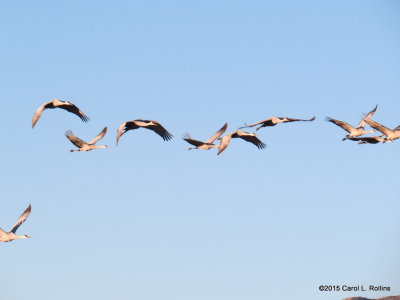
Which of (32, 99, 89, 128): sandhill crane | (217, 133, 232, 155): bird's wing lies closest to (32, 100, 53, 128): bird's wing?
(32, 99, 89, 128): sandhill crane

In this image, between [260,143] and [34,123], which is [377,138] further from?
[34,123]

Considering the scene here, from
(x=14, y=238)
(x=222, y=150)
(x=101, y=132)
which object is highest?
(x=101, y=132)

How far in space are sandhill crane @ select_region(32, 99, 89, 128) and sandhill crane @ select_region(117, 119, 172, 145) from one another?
436 cm

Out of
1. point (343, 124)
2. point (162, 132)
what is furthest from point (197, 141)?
point (343, 124)

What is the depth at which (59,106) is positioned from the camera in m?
91.6

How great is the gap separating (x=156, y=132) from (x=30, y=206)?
485 inches

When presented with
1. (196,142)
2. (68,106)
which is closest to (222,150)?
(196,142)

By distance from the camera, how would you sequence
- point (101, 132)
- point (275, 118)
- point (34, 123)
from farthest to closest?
point (101, 132)
point (275, 118)
point (34, 123)

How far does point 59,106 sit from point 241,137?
15930mm

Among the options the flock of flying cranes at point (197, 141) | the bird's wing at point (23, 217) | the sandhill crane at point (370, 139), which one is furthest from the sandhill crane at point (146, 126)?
the sandhill crane at point (370, 139)

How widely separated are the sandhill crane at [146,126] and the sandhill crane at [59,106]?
4.36 metres

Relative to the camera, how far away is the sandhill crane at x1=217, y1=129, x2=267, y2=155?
90.1 metres

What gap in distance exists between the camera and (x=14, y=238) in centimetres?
8975

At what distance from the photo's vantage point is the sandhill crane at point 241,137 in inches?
3548
